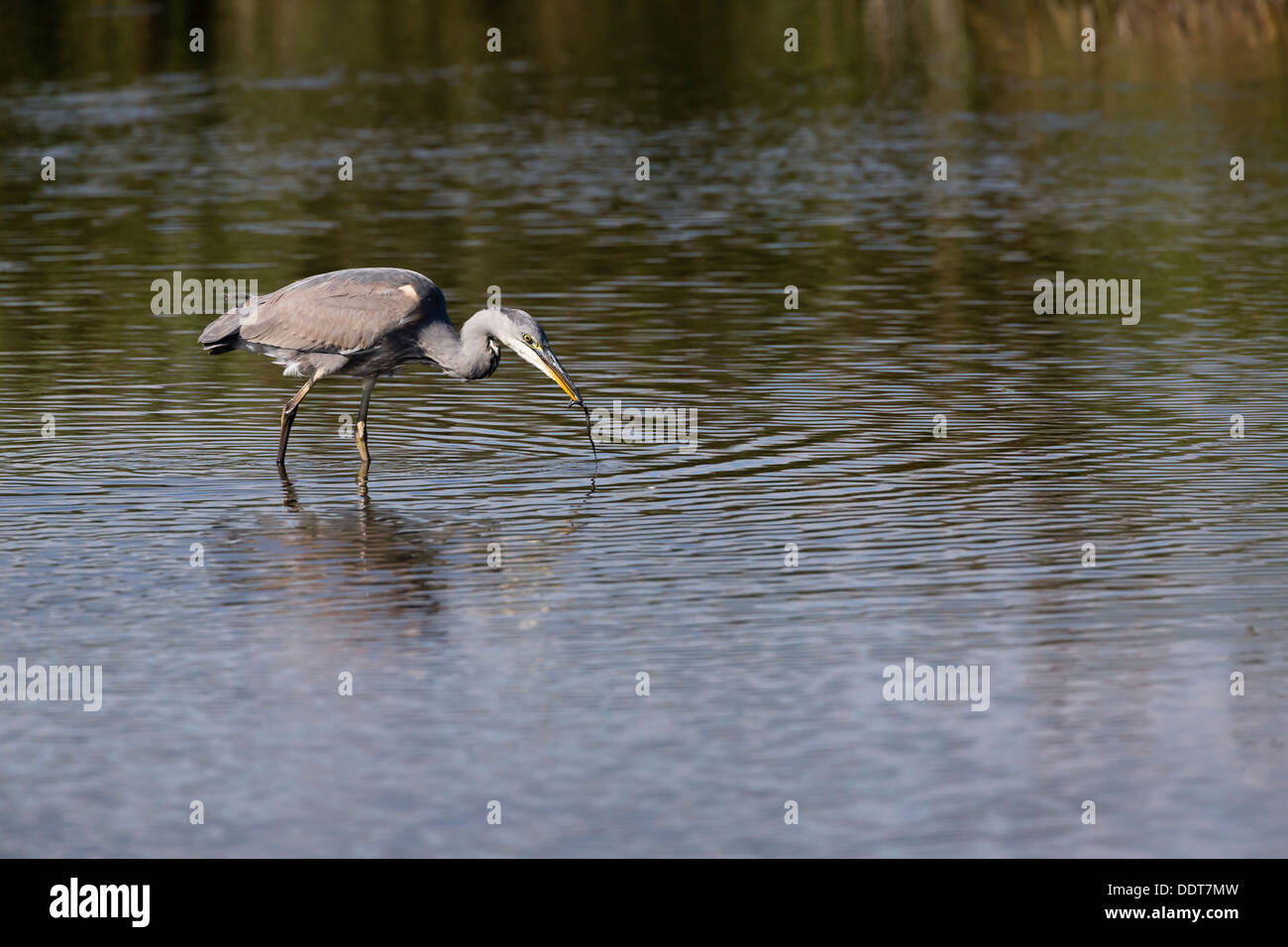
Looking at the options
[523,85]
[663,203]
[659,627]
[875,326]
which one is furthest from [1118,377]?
[523,85]

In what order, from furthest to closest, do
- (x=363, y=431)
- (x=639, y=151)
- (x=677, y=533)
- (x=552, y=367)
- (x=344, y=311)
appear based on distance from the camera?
(x=639, y=151) < (x=363, y=431) < (x=344, y=311) < (x=552, y=367) < (x=677, y=533)

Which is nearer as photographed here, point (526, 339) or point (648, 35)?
point (526, 339)

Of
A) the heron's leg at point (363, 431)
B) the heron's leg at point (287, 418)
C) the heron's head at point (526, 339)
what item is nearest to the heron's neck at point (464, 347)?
the heron's head at point (526, 339)

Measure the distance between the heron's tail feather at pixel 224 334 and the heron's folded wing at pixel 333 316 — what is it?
0.52ft

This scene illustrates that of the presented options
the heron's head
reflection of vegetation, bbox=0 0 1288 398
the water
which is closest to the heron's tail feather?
the water

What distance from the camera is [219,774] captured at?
9.18m

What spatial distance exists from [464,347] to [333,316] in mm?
893

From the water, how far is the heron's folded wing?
2.84 ft

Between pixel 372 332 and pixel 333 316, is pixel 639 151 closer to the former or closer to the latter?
pixel 333 316

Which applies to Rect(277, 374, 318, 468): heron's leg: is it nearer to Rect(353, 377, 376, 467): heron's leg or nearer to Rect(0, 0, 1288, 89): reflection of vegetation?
Rect(353, 377, 376, 467): heron's leg

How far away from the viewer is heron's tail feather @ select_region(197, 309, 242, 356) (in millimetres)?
15812

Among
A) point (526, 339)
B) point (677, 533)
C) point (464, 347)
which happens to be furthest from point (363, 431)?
point (677, 533)

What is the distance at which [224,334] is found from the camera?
1581cm
